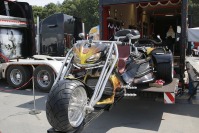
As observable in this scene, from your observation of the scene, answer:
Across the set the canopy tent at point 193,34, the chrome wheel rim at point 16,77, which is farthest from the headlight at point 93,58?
the canopy tent at point 193,34

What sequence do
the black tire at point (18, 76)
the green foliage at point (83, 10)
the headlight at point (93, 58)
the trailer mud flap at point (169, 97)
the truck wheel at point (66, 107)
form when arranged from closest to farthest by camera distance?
the truck wheel at point (66, 107), the headlight at point (93, 58), the trailer mud flap at point (169, 97), the black tire at point (18, 76), the green foliage at point (83, 10)

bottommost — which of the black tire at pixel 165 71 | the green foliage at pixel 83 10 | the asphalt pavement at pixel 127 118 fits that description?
the asphalt pavement at pixel 127 118

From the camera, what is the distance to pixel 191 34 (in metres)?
8.36

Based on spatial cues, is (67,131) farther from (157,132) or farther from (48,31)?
(48,31)

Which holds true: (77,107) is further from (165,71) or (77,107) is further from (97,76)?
(165,71)

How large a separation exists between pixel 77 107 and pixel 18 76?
5.23 metres

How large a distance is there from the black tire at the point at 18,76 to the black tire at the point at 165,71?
169 inches

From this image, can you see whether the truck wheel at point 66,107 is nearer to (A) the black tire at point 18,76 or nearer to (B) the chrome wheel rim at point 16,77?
(A) the black tire at point 18,76

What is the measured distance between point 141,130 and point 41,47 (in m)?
6.53

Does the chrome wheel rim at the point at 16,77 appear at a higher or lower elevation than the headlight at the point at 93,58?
lower

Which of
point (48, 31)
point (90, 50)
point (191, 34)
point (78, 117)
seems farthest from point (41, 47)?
point (78, 117)

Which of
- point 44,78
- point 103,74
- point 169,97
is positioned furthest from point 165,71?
point 44,78

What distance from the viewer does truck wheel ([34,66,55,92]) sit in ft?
25.5

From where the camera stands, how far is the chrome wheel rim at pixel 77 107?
356cm
